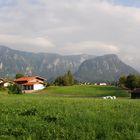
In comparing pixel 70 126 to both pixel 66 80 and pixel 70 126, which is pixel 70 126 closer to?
pixel 70 126

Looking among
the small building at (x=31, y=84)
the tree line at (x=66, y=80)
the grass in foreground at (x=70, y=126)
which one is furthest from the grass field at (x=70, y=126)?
the tree line at (x=66, y=80)

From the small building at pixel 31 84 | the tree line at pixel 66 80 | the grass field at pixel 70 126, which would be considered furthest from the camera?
the tree line at pixel 66 80

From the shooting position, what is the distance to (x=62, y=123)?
1712 centimetres

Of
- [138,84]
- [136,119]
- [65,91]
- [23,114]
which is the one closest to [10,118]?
[23,114]

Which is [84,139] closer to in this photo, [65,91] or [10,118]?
[10,118]

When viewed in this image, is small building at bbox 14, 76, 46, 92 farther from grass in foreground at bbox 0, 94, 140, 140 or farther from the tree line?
grass in foreground at bbox 0, 94, 140, 140

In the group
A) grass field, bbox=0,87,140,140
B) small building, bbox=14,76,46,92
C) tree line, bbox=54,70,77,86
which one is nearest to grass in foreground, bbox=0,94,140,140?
grass field, bbox=0,87,140,140

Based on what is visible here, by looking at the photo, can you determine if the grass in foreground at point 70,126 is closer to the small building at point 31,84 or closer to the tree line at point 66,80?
the small building at point 31,84

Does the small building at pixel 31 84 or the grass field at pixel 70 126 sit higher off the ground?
the small building at pixel 31 84

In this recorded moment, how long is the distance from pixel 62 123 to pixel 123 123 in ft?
8.22

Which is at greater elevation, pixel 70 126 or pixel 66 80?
pixel 66 80

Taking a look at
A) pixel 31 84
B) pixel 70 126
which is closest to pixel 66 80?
pixel 31 84

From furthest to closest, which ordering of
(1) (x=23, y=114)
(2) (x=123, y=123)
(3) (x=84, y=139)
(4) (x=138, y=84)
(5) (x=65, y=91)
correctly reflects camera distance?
(4) (x=138, y=84), (5) (x=65, y=91), (1) (x=23, y=114), (2) (x=123, y=123), (3) (x=84, y=139)

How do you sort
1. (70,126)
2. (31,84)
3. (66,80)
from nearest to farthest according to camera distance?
(70,126) → (31,84) → (66,80)
